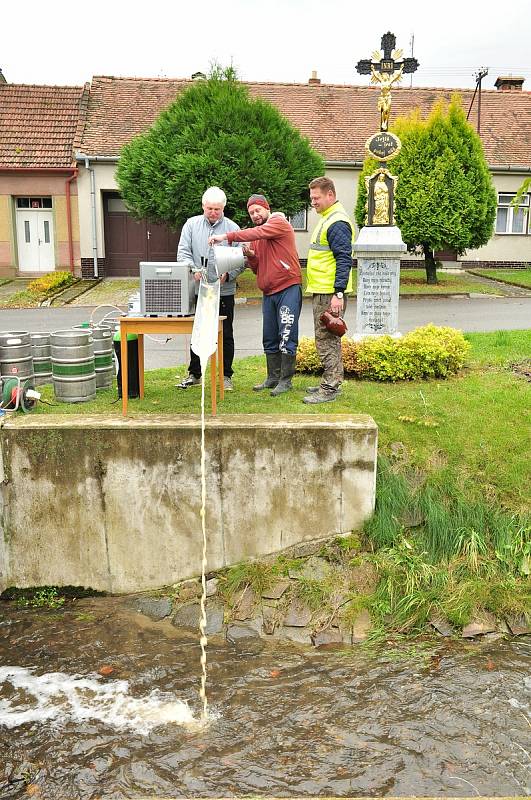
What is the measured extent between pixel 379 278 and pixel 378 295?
23 cm

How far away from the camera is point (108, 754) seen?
178 inches

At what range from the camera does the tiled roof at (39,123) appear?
2306cm

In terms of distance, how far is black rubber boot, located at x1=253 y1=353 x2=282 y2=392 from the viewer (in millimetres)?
7801

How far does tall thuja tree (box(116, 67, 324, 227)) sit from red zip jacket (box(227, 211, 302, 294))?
10706 mm

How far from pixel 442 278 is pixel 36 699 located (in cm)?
1991

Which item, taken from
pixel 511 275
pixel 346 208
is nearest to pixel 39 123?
pixel 346 208

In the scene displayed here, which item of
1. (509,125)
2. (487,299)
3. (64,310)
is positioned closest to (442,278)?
(487,299)

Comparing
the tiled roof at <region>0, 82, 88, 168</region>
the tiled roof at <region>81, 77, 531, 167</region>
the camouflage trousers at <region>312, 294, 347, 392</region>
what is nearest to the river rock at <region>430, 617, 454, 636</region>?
the camouflage trousers at <region>312, 294, 347, 392</region>

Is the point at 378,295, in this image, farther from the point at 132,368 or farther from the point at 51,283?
the point at 51,283

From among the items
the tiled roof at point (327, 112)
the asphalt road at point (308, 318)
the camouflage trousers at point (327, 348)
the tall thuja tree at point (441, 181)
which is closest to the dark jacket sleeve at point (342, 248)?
the camouflage trousers at point (327, 348)

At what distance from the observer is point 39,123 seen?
79.2ft

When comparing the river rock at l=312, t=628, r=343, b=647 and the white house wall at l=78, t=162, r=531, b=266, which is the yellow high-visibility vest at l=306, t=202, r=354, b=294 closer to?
the river rock at l=312, t=628, r=343, b=647

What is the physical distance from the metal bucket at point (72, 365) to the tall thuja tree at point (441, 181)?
44.2 ft

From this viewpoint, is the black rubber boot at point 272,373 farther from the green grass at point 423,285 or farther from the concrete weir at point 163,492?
the green grass at point 423,285
